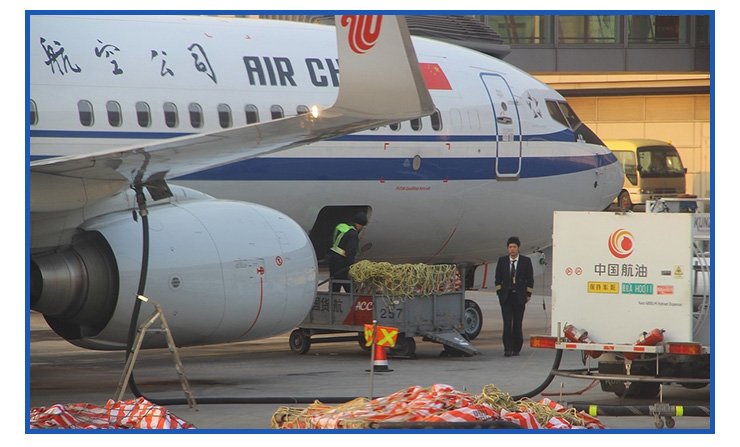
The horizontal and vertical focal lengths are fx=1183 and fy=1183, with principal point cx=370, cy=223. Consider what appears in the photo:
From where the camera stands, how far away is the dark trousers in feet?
49.6

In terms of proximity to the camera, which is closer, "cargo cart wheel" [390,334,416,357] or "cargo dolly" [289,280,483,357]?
"cargo dolly" [289,280,483,357]

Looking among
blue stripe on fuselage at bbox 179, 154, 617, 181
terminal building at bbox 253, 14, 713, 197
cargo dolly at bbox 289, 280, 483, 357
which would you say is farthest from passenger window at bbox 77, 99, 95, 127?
terminal building at bbox 253, 14, 713, 197

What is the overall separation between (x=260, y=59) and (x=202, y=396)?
4.26 m

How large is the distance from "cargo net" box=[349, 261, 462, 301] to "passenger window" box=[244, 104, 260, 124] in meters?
2.37

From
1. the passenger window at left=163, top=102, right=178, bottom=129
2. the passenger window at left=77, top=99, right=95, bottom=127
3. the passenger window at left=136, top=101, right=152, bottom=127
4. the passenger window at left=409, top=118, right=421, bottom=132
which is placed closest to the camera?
the passenger window at left=77, top=99, right=95, bottom=127

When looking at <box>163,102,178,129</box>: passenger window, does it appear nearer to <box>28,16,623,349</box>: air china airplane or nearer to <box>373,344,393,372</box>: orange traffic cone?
<box>28,16,623,349</box>: air china airplane

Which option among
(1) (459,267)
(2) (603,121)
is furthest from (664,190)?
(1) (459,267)

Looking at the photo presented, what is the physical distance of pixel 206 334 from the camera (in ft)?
38.1

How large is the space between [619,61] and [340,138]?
12.8m

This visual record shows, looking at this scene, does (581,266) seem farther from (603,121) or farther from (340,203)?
(603,121)

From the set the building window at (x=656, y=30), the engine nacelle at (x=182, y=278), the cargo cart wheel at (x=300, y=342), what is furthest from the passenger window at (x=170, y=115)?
the building window at (x=656, y=30)

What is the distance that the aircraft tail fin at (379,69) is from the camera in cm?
885

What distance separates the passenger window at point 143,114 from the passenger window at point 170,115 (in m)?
0.20

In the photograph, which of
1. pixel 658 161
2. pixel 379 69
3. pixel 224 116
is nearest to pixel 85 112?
pixel 224 116
